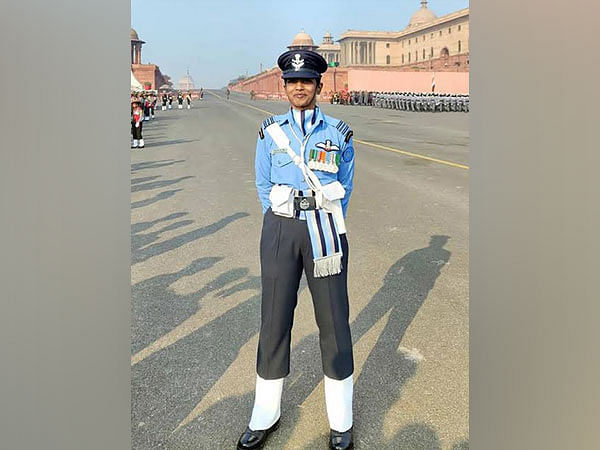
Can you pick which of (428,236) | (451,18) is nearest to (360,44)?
(451,18)

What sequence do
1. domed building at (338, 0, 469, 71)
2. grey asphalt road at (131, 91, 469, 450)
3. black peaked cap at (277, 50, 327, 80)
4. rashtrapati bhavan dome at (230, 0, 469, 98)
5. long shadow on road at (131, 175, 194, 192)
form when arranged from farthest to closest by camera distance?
domed building at (338, 0, 469, 71) < rashtrapati bhavan dome at (230, 0, 469, 98) < long shadow on road at (131, 175, 194, 192) < grey asphalt road at (131, 91, 469, 450) < black peaked cap at (277, 50, 327, 80)

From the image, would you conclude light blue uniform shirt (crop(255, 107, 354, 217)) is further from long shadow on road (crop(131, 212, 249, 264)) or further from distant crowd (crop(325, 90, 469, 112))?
distant crowd (crop(325, 90, 469, 112))

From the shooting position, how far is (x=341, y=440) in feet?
8.16

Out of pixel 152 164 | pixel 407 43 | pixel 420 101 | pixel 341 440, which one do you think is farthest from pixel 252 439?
pixel 407 43

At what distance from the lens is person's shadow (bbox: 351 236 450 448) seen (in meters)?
2.78

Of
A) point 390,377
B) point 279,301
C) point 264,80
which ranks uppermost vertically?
point 264,80

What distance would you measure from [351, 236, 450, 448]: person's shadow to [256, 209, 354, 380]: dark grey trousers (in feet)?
1.28

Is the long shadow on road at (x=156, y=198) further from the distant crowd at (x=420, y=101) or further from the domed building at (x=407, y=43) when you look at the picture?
the domed building at (x=407, y=43)

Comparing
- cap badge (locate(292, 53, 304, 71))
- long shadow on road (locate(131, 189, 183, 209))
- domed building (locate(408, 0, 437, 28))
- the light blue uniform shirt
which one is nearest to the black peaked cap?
cap badge (locate(292, 53, 304, 71))

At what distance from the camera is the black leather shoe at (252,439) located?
249 centimetres

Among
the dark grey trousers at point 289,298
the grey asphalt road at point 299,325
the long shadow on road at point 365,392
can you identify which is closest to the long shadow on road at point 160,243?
the grey asphalt road at point 299,325
